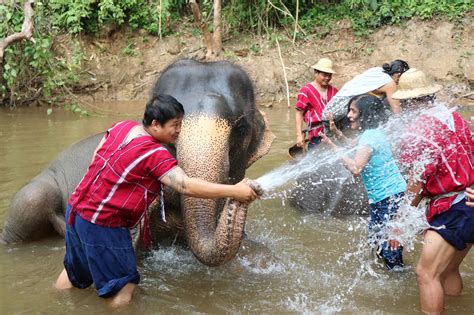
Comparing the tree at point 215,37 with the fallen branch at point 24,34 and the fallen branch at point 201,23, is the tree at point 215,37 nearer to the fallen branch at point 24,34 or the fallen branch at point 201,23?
the fallen branch at point 201,23

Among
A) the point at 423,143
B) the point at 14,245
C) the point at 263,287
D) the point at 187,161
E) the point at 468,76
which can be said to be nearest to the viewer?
the point at 423,143

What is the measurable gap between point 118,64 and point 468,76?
7.01 m

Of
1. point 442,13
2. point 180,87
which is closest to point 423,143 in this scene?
point 180,87

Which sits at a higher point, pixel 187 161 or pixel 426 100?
pixel 426 100

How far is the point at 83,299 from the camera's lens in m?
3.83

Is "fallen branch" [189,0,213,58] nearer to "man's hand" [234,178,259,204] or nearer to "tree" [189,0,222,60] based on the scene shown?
"tree" [189,0,222,60]

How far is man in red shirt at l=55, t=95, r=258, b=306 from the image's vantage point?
3.19 meters

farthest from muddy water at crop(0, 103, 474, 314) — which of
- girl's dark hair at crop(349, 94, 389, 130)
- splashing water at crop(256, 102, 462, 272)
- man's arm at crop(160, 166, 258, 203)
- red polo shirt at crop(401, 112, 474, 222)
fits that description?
girl's dark hair at crop(349, 94, 389, 130)

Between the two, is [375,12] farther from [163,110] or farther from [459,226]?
[163,110]

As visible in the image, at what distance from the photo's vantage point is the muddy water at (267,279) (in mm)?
3756

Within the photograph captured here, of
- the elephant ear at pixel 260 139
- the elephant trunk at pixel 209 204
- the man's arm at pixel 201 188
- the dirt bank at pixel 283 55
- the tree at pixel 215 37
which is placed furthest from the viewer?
the dirt bank at pixel 283 55

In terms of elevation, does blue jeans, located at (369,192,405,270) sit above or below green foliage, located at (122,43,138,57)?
above

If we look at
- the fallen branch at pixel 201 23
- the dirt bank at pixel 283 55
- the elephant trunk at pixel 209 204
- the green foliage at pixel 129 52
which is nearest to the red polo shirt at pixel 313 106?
the elephant trunk at pixel 209 204

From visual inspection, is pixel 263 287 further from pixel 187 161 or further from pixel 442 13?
pixel 442 13
